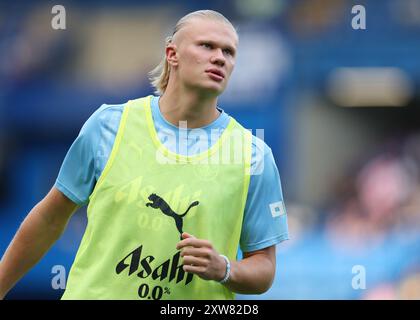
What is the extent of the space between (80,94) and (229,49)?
19.4 feet

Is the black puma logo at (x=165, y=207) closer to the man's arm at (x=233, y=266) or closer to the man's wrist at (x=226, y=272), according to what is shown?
the man's arm at (x=233, y=266)

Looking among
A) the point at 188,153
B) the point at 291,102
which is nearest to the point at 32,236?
the point at 188,153

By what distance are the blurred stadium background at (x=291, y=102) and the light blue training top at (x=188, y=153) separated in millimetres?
5013

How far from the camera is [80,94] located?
9.87 m

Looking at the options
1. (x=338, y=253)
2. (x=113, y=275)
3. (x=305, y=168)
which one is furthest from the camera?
(x=305, y=168)

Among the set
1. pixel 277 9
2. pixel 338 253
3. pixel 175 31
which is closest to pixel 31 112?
pixel 277 9

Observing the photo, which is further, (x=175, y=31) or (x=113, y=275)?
(x=175, y=31)

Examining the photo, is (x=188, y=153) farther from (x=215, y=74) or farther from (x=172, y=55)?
(x=172, y=55)

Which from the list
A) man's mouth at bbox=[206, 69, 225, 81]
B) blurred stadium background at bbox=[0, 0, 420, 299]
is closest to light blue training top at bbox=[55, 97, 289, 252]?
man's mouth at bbox=[206, 69, 225, 81]

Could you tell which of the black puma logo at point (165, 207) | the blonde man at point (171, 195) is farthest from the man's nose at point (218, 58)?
the black puma logo at point (165, 207)

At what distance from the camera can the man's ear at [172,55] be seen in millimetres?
4238

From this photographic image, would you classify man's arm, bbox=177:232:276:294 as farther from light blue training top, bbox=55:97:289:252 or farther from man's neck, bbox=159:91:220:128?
man's neck, bbox=159:91:220:128

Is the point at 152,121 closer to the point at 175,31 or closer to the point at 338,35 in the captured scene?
the point at 175,31

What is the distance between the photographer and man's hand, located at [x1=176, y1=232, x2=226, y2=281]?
359cm
